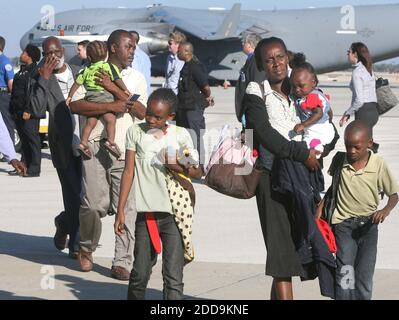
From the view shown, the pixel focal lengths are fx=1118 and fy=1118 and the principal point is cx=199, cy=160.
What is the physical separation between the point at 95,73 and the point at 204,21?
160ft

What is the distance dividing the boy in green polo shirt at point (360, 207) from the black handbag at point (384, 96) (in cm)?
630

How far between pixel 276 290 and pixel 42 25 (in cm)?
5017

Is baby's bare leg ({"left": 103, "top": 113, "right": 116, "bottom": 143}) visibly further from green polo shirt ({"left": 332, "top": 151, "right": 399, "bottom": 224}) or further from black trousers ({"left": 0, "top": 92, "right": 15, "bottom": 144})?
black trousers ({"left": 0, "top": 92, "right": 15, "bottom": 144})

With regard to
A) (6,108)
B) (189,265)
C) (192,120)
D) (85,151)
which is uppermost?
(85,151)

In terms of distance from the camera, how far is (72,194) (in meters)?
9.59

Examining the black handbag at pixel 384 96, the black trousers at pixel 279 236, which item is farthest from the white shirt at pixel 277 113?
the black handbag at pixel 384 96

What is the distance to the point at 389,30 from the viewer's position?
5378 cm

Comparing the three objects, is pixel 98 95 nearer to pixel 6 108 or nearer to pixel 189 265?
pixel 189 265

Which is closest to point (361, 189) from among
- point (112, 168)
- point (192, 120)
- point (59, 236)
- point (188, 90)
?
point (112, 168)

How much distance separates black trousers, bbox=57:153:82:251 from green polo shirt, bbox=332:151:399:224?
3.41 metres

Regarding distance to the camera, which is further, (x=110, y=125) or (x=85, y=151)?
(x=85, y=151)

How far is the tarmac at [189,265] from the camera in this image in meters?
8.05

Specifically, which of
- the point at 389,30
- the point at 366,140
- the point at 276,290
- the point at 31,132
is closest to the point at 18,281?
the point at 276,290

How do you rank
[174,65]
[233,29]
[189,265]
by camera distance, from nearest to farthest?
[189,265]
[174,65]
[233,29]
